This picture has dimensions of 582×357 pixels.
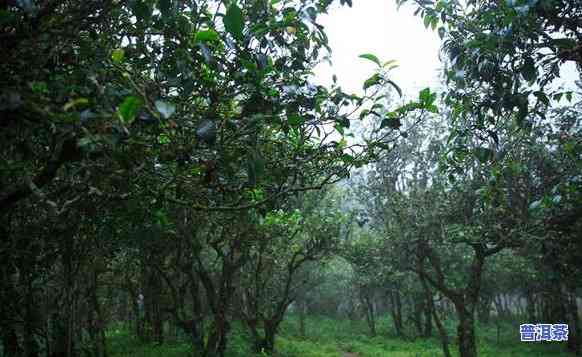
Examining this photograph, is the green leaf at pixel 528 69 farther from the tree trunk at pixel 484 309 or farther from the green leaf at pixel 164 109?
the tree trunk at pixel 484 309

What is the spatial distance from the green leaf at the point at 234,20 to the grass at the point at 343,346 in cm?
1391

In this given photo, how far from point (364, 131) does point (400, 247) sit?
425 centimetres

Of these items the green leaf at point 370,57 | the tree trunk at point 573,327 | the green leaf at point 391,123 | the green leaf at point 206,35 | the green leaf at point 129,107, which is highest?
the green leaf at point 370,57

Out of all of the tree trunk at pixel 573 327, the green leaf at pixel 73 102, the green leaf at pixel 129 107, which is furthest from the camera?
the tree trunk at pixel 573 327

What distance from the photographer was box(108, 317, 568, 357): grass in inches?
651

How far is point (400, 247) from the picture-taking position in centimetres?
1477

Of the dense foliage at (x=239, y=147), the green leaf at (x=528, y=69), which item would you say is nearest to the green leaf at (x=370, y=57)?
the dense foliage at (x=239, y=147)

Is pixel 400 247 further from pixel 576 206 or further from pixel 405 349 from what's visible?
pixel 405 349

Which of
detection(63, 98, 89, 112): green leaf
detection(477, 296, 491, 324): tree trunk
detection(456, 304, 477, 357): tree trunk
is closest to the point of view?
detection(63, 98, 89, 112): green leaf

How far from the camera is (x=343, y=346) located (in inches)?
940

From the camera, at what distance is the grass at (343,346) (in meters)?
16.5

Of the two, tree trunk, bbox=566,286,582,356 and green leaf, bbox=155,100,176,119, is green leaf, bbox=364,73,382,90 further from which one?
tree trunk, bbox=566,286,582,356

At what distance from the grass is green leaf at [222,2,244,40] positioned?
548 inches

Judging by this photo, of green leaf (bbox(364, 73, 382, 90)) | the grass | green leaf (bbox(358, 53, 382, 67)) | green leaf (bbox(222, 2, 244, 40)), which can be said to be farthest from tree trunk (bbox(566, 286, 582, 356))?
green leaf (bbox(222, 2, 244, 40))
